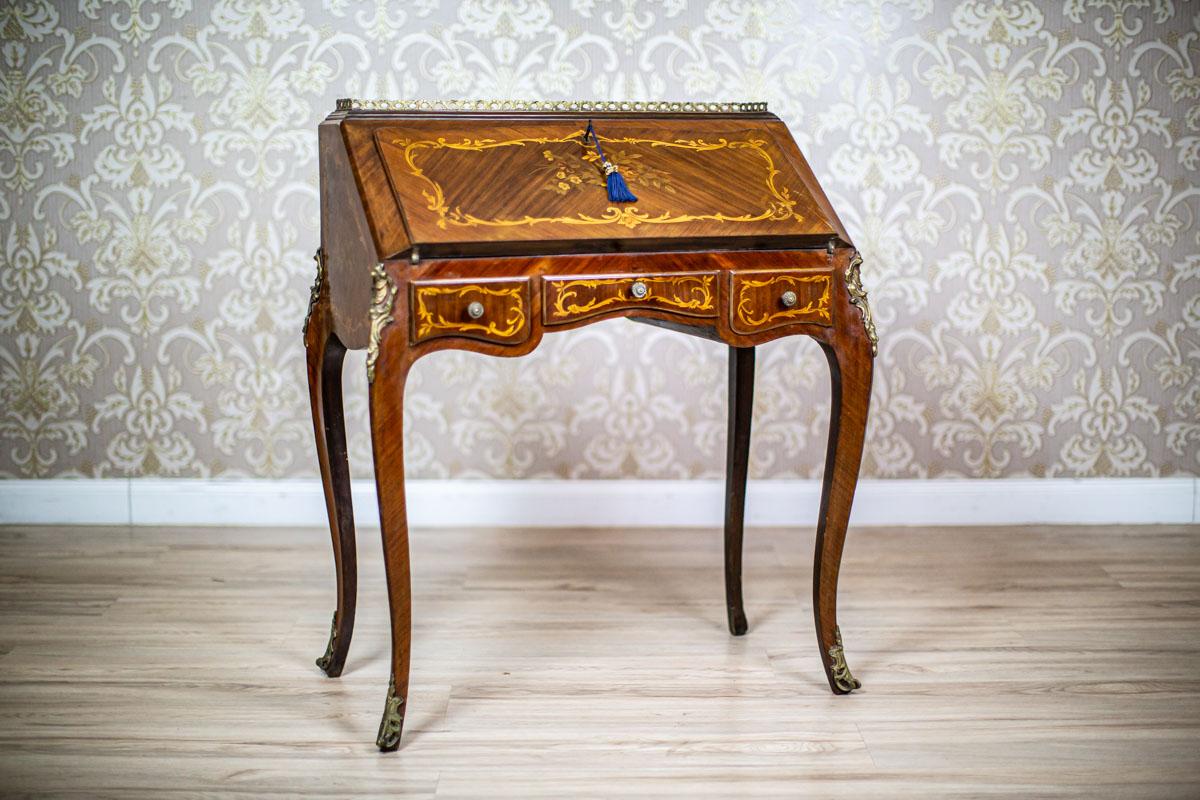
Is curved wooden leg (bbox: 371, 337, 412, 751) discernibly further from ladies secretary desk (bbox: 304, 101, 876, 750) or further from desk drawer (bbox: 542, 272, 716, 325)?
desk drawer (bbox: 542, 272, 716, 325)

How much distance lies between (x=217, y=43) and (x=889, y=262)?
6.36ft

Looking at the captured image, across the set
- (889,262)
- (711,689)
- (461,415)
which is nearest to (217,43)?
(461,415)

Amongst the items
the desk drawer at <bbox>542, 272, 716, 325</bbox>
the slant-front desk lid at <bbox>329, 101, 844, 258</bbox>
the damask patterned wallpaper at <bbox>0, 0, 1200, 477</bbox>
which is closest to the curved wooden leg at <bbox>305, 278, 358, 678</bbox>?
the slant-front desk lid at <bbox>329, 101, 844, 258</bbox>

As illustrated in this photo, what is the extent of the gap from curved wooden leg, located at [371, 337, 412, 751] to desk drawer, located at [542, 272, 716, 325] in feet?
0.90

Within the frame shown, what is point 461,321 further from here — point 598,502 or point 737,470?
point 598,502

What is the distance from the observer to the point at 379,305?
176 cm

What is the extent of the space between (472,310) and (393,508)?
36cm

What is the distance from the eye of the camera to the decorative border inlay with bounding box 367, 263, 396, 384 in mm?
1758

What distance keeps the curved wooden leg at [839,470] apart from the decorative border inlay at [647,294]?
10.2 inches

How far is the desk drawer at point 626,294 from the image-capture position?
1.88 metres

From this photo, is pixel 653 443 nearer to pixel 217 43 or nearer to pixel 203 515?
pixel 203 515

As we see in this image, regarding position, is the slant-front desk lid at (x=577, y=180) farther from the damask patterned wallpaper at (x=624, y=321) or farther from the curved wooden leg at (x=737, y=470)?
the damask patterned wallpaper at (x=624, y=321)

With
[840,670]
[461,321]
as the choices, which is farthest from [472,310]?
[840,670]

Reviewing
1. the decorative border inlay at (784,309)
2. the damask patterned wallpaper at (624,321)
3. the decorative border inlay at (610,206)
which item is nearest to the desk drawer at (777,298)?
the decorative border inlay at (784,309)
